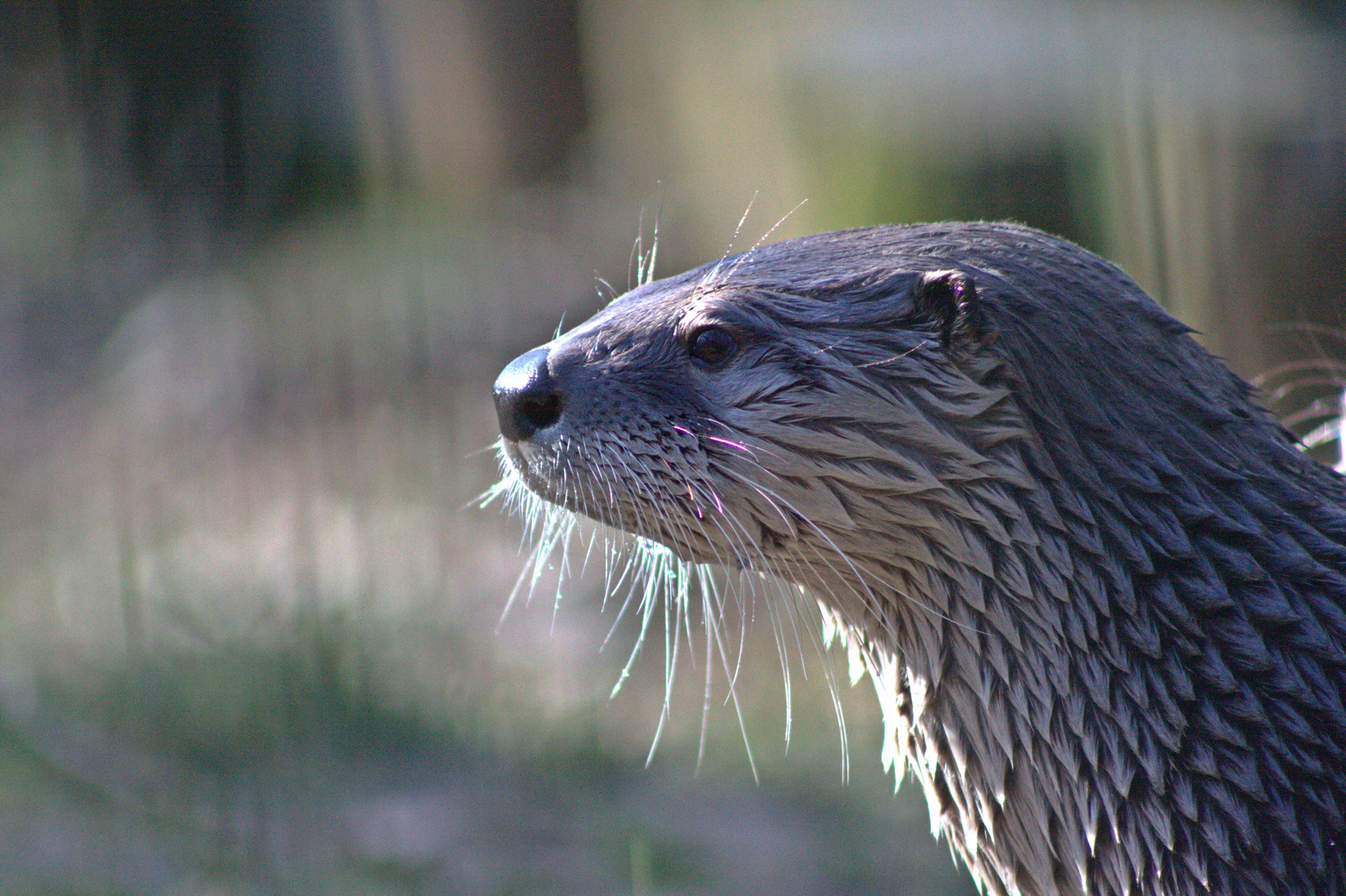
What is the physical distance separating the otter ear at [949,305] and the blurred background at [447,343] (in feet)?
1.98

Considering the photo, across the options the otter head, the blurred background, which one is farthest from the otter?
the blurred background

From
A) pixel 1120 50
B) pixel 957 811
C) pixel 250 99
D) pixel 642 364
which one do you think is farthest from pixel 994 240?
pixel 250 99

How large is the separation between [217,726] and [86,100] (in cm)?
408

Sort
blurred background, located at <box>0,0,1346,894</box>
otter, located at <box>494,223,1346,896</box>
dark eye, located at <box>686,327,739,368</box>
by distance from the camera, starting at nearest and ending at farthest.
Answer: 1. otter, located at <box>494,223,1346,896</box>
2. dark eye, located at <box>686,327,739,368</box>
3. blurred background, located at <box>0,0,1346,894</box>

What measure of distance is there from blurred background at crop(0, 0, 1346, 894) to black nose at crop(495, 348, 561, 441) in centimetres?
54

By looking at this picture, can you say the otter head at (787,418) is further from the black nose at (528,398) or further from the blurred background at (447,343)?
the blurred background at (447,343)

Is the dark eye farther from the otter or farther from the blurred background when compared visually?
the blurred background

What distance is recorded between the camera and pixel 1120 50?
10.7 ft

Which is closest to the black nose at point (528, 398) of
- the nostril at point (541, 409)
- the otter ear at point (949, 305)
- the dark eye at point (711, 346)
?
the nostril at point (541, 409)

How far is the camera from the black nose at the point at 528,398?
1.53m

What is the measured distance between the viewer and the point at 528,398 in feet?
5.04

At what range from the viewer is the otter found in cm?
135

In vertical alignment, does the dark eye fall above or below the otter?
→ above

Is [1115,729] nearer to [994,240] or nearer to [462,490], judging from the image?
[994,240]
